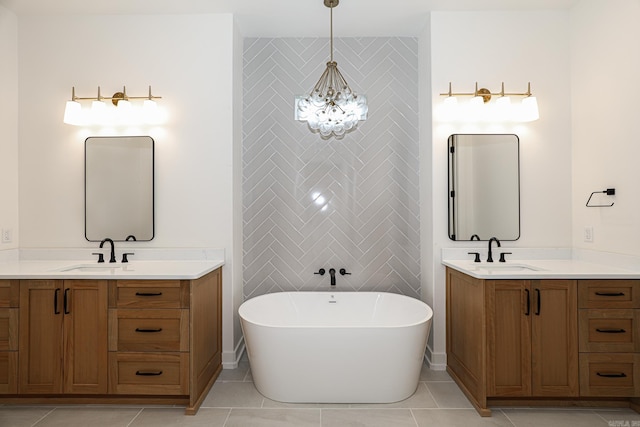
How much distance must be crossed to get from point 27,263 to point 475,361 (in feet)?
11.1

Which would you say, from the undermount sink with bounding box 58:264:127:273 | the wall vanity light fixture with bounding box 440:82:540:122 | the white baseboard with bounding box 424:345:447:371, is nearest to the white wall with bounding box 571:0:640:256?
the wall vanity light fixture with bounding box 440:82:540:122

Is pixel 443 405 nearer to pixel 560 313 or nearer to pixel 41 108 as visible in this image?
pixel 560 313

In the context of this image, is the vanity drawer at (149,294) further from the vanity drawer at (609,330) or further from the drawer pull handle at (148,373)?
the vanity drawer at (609,330)

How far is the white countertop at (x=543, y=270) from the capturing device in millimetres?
2303

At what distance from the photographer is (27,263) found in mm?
2885

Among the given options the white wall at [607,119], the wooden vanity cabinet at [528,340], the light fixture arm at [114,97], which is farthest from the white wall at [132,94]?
the white wall at [607,119]

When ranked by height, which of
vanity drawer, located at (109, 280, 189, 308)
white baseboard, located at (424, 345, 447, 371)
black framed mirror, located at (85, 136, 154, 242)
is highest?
black framed mirror, located at (85, 136, 154, 242)

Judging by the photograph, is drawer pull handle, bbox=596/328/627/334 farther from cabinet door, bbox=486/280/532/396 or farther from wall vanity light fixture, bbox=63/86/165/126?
wall vanity light fixture, bbox=63/86/165/126

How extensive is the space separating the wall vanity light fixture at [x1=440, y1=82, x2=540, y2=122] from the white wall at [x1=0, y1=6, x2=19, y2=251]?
11.5ft

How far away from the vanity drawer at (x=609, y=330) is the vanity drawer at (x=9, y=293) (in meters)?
3.55

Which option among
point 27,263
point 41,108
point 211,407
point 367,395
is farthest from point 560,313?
point 41,108

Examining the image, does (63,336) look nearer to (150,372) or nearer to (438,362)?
(150,372)

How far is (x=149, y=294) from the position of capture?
2342 millimetres

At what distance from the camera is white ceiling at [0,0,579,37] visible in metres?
2.91
